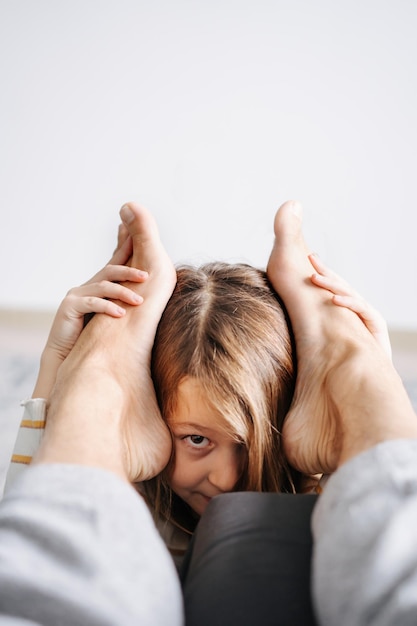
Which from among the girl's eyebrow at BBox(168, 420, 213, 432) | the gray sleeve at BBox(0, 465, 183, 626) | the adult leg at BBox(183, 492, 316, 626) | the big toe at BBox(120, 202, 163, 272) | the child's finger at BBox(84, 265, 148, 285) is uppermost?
the big toe at BBox(120, 202, 163, 272)

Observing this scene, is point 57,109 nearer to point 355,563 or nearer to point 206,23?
point 206,23

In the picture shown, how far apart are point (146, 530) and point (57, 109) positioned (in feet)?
6.54

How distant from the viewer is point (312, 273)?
109cm

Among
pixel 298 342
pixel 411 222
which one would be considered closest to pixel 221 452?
pixel 298 342

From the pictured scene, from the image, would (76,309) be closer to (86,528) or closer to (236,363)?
(236,363)

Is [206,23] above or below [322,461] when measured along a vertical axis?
above

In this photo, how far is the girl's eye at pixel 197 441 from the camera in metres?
0.94

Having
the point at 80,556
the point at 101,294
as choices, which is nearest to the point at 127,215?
the point at 101,294

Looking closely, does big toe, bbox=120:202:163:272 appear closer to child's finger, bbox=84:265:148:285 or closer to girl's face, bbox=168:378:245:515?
child's finger, bbox=84:265:148:285

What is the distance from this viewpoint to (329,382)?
0.89m

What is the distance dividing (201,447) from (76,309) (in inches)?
11.3

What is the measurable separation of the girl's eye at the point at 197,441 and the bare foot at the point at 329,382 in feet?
0.34

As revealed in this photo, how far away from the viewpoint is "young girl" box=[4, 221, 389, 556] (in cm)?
92

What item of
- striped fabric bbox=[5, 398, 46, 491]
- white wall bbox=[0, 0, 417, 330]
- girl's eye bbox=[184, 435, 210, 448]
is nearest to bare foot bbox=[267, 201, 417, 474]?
girl's eye bbox=[184, 435, 210, 448]
